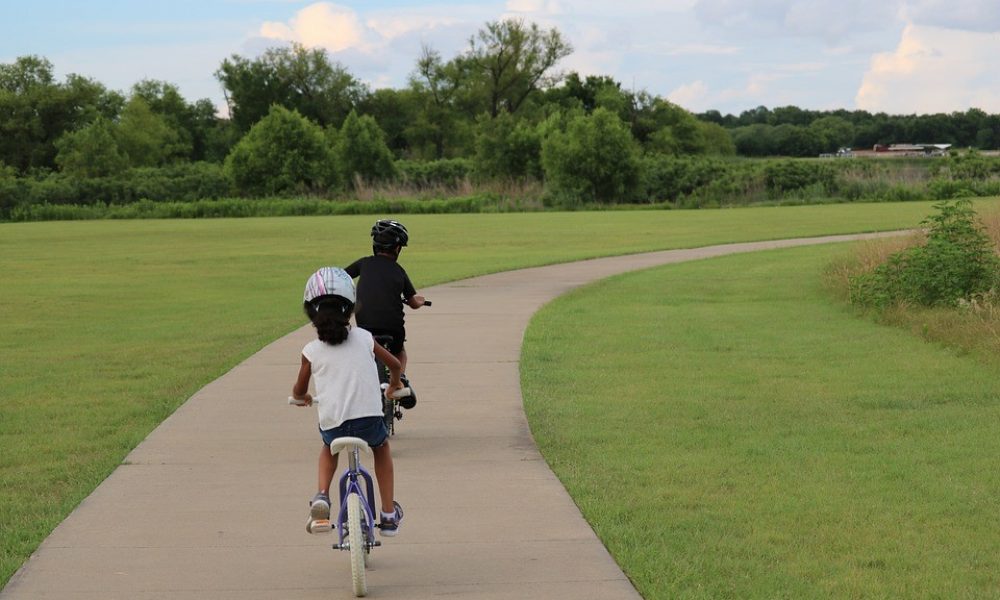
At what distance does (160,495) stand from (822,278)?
16.1 meters

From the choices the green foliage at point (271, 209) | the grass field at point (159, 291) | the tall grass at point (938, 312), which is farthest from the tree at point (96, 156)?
the tall grass at point (938, 312)

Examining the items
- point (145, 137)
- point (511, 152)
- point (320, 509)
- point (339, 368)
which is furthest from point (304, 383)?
point (145, 137)

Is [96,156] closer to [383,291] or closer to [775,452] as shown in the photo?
[383,291]

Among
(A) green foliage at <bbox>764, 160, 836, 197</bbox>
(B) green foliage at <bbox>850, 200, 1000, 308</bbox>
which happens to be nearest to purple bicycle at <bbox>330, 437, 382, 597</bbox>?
(B) green foliage at <bbox>850, 200, 1000, 308</bbox>

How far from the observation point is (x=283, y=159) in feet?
228

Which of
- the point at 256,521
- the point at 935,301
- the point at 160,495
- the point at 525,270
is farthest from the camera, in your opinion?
the point at 525,270

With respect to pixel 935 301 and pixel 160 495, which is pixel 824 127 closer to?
pixel 935 301

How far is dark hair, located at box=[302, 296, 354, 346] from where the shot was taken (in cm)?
627

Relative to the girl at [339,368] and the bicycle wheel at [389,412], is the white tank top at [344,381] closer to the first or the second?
the girl at [339,368]

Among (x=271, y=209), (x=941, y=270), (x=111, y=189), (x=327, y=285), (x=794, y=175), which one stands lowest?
(x=271, y=209)

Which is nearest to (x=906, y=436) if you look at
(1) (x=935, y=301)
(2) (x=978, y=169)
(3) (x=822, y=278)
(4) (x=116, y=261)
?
(1) (x=935, y=301)

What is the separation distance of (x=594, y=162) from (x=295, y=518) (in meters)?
57.7

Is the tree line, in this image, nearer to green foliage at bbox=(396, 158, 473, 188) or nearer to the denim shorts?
green foliage at bbox=(396, 158, 473, 188)

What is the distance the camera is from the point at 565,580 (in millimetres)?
6223
